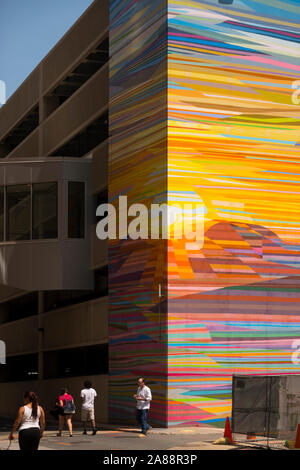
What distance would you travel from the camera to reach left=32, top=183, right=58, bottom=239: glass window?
122ft

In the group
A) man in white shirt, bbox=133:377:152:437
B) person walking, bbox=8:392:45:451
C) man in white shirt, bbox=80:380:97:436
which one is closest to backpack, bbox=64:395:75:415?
man in white shirt, bbox=80:380:97:436

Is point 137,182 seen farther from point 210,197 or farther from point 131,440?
point 131,440

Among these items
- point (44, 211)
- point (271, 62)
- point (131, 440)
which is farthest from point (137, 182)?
point (131, 440)

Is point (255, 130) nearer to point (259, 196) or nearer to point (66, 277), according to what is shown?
point (259, 196)

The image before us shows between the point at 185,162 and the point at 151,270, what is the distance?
3.94 meters

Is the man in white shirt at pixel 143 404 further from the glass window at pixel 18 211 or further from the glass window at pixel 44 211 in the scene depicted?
the glass window at pixel 18 211

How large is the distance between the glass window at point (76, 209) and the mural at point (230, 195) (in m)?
7.38

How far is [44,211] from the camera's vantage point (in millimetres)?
37219

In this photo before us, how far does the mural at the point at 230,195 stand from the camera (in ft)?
102

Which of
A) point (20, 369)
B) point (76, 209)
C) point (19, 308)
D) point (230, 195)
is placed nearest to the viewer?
point (230, 195)

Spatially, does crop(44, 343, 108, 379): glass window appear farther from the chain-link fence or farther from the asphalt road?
the chain-link fence

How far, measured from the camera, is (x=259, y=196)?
3244 centimetres

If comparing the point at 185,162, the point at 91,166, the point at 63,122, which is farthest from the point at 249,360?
the point at 63,122

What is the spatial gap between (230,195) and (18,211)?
9998 millimetres
